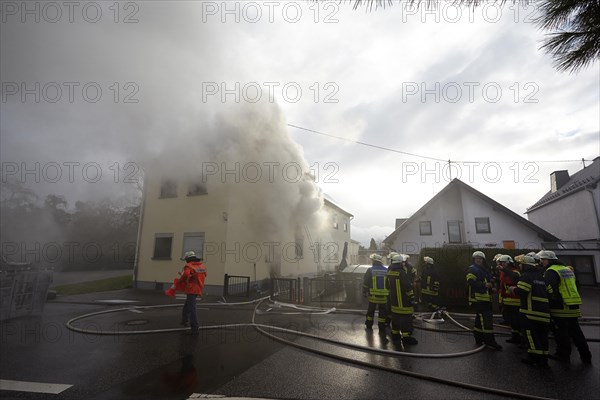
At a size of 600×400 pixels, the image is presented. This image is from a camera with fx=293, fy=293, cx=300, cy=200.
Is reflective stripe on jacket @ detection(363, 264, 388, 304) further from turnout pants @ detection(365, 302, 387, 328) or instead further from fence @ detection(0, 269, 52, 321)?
fence @ detection(0, 269, 52, 321)

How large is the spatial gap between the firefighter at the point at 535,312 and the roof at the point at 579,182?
66.6 ft

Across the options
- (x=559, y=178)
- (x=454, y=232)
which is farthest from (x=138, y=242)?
(x=559, y=178)

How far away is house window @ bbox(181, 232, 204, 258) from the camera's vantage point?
42.9ft

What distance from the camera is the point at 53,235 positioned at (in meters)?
11.2

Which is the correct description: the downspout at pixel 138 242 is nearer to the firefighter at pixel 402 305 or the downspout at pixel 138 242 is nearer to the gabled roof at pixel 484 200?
the firefighter at pixel 402 305

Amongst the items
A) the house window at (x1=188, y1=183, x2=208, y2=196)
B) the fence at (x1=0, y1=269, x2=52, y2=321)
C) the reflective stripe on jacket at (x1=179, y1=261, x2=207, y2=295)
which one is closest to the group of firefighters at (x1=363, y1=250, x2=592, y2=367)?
the reflective stripe on jacket at (x1=179, y1=261, x2=207, y2=295)

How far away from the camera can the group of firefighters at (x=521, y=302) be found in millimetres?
4836

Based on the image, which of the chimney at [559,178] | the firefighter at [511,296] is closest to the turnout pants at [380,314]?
the firefighter at [511,296]

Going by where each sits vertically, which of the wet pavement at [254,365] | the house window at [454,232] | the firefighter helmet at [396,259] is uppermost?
the house window at [454,232]

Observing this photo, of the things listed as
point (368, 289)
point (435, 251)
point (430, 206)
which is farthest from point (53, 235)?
point (430, 206)

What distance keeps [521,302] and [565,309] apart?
0.65 metres

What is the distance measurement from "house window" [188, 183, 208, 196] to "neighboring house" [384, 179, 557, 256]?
41.1 ft

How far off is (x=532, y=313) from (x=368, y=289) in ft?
9.67

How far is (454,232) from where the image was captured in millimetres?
19141
